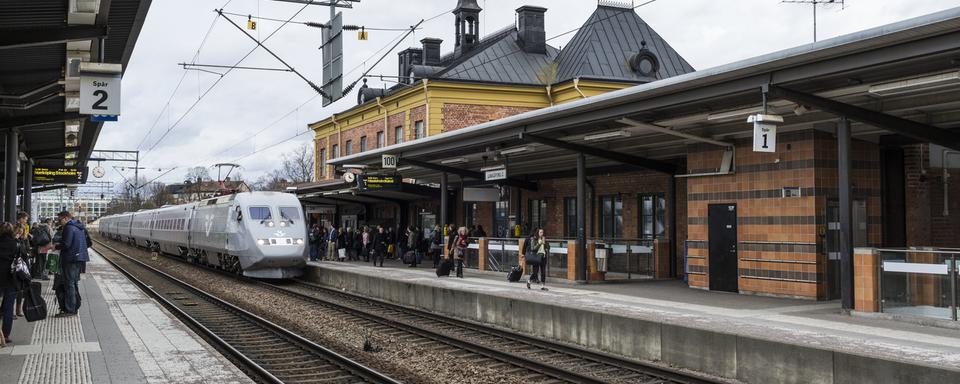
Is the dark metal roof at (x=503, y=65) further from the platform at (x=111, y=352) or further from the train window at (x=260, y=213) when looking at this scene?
the platform at (x=111, y=352)

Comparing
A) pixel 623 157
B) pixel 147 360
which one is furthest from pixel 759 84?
pixel 147 360

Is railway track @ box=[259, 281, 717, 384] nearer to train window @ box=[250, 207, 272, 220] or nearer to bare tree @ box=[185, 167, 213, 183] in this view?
train window @ box=[250, 207, 272, 220]

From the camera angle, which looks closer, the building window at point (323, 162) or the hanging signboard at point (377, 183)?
the hanging signboard at point (377, 183)

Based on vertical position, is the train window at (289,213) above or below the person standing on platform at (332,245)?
above

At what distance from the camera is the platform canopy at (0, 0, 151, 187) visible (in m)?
10.2

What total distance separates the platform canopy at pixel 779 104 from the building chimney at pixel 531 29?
2213 centimetres

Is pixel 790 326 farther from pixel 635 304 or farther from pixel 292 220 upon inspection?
pixel 292 220

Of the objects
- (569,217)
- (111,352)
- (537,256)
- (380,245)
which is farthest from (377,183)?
(111,352)

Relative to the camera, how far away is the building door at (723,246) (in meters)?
16.6

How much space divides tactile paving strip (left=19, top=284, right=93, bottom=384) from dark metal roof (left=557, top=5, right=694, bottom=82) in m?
29.0

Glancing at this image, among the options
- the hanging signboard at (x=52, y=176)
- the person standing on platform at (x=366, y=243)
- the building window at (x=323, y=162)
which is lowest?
the person standing on platform at (x=366, y=243)

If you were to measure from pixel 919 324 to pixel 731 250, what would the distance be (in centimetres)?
524

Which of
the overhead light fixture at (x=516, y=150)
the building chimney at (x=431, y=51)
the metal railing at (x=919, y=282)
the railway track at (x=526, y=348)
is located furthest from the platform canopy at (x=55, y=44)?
the building chimney at (x=431, y=51)

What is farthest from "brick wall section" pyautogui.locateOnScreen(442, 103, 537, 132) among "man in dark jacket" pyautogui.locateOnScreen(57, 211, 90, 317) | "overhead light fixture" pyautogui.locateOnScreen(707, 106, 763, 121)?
"man in dark jacket" pyautogui.locateOnScreen(57, 211, 90, 317)
